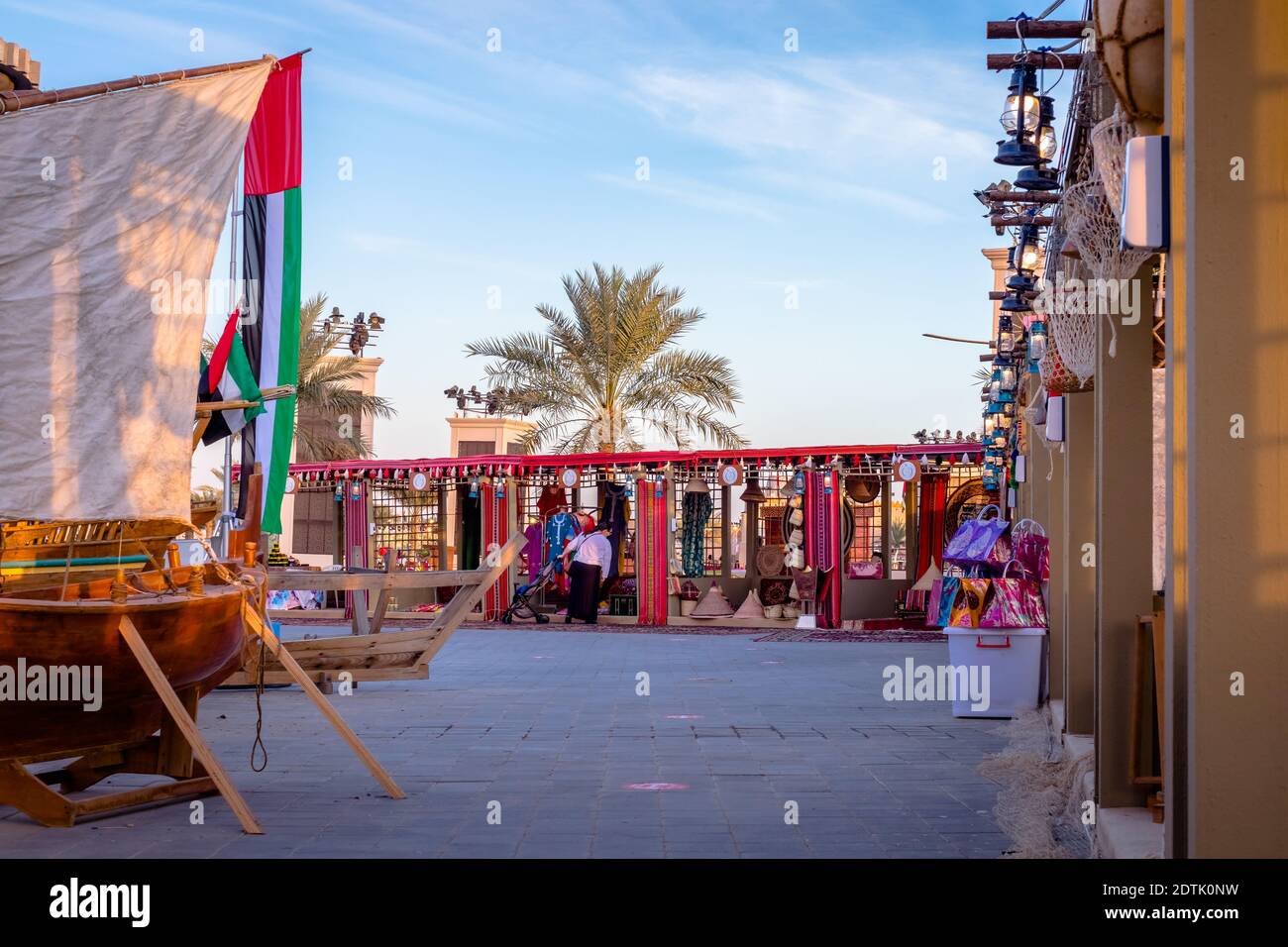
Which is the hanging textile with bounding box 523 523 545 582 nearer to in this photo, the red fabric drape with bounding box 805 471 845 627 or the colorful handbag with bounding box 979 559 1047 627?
the red fabric drape with bounding box 805 471 845 627

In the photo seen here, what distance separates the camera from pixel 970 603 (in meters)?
9.22

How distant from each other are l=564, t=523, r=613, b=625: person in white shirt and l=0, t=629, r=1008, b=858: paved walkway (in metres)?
8.43

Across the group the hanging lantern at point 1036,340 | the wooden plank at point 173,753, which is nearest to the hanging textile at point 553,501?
the hanging lantern at point 1036,340

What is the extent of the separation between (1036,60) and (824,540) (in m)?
13.3

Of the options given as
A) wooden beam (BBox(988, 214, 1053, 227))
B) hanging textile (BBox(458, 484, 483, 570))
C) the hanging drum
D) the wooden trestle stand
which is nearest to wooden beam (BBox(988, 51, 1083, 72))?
wooden beam (BBox(988, 214, 1053, 227))

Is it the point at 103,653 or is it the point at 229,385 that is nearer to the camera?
the point at 103,653

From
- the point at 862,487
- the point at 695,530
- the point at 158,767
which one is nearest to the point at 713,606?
the point at 695,530

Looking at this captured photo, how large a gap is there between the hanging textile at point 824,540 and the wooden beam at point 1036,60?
12747mm

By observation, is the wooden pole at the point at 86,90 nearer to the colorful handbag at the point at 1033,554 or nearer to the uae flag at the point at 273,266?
the uae flag at the point at 273,266

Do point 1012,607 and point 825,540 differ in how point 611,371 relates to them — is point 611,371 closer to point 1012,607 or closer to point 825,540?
point 825,540

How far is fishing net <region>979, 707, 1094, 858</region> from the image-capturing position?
509 centimetres
